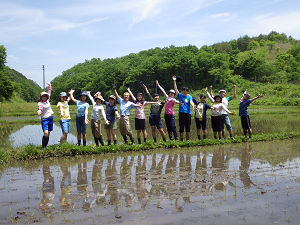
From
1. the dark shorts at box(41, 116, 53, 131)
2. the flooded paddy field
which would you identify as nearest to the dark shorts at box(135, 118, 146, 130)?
the flooded paddy field

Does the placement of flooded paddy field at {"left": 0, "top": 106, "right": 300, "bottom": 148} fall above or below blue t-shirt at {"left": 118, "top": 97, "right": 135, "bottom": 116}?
below

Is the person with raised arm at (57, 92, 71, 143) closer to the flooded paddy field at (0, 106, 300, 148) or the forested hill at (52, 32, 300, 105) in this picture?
the flooded paddy field at (0, 106, 300, 148)

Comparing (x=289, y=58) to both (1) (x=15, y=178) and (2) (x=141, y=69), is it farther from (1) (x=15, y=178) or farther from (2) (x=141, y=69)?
(1) (x=15, y=178)

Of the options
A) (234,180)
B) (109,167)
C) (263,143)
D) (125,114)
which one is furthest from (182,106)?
(234,180)

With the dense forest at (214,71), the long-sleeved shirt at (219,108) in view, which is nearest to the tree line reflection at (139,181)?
the long-sleeved shirt at (219,108)

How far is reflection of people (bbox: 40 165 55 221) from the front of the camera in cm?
518

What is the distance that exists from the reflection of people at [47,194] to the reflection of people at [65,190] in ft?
0.58

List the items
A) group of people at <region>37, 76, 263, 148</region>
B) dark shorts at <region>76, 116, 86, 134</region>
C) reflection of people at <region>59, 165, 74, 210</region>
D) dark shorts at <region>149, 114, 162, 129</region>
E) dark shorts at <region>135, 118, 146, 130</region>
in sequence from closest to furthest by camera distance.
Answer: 1. reflection of people at <region>59, 165, 74, 210</region>
2. group of people at <region>37, 76, 263, 148</region>
3. dark shorts at <region>76, 116, 86, 134</region>
4. dark shorts at <region>135, 118, 146, 130</region>
5. dark shorts at <region>149, 114, 162, 129</region>

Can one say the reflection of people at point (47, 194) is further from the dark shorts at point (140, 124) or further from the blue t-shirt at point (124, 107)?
the dark shorts at point (140, 124)

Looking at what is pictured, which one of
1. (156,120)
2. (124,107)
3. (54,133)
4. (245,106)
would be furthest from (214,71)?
(124,107)

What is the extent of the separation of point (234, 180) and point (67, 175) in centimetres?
382

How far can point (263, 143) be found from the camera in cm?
1222

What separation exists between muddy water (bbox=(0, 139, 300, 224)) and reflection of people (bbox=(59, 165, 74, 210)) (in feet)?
0.06

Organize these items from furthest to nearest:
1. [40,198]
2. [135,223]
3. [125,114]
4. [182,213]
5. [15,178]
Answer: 1. [125,114]
2. [15,178]
3. [40,198]
4. [182,213]
5. [135,223]
